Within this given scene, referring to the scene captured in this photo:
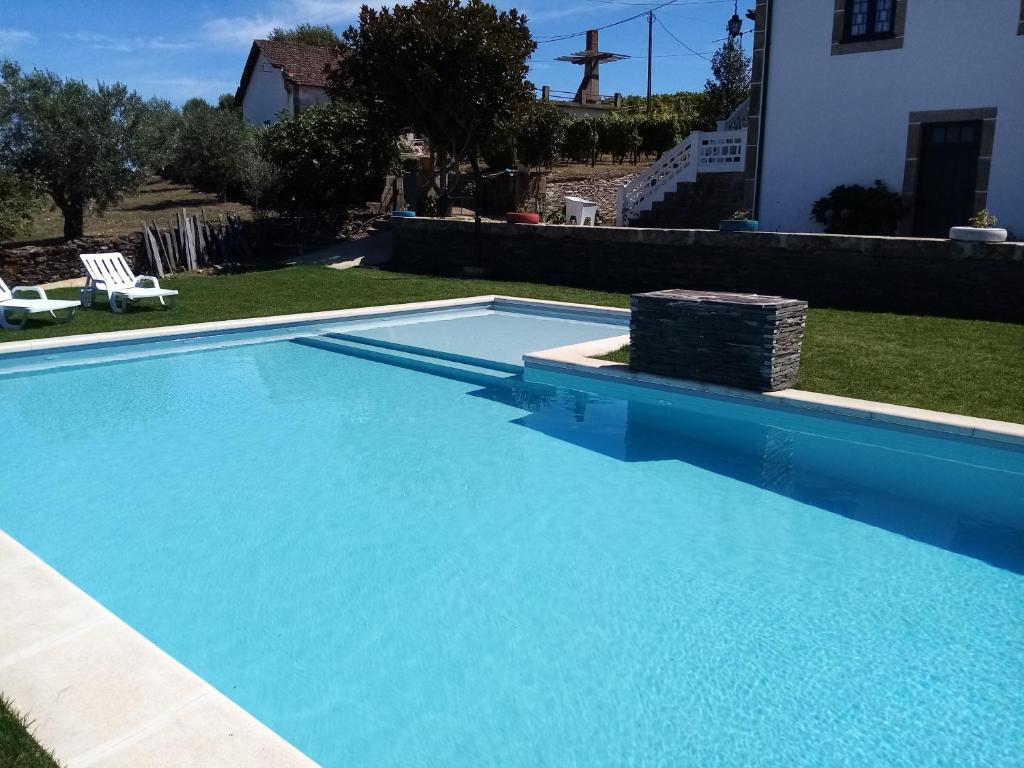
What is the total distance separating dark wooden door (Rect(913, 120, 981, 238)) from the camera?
16.3 metres

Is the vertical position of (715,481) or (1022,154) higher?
(1022,154)

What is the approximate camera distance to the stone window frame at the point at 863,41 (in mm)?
16562

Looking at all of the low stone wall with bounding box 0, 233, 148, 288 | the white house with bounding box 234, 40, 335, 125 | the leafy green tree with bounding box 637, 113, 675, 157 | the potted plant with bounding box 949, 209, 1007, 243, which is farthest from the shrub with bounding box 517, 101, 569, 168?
the potted plant with bounding box 949, 209, 1007, 243

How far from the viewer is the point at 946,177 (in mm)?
16594

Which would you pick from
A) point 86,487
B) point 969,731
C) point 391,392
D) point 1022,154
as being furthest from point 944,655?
point 1022,154

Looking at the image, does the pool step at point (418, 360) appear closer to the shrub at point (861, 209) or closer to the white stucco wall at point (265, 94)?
the shrub at point (861, 209)

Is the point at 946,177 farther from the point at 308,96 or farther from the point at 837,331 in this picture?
the point at 308,96

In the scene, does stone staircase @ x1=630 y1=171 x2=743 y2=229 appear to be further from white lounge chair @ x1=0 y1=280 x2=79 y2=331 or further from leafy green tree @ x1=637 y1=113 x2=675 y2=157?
leafy green tree @ x1=637 y1=113 x2=675 y2=157

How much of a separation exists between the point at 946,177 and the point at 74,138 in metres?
19.5

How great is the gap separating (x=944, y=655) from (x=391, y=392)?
6.87 m

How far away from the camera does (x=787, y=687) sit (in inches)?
155

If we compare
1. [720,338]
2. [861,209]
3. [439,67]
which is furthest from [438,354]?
[439,67]

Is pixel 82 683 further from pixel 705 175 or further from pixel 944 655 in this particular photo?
pixel 705 175

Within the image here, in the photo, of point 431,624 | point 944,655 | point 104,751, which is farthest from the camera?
point 431,624
